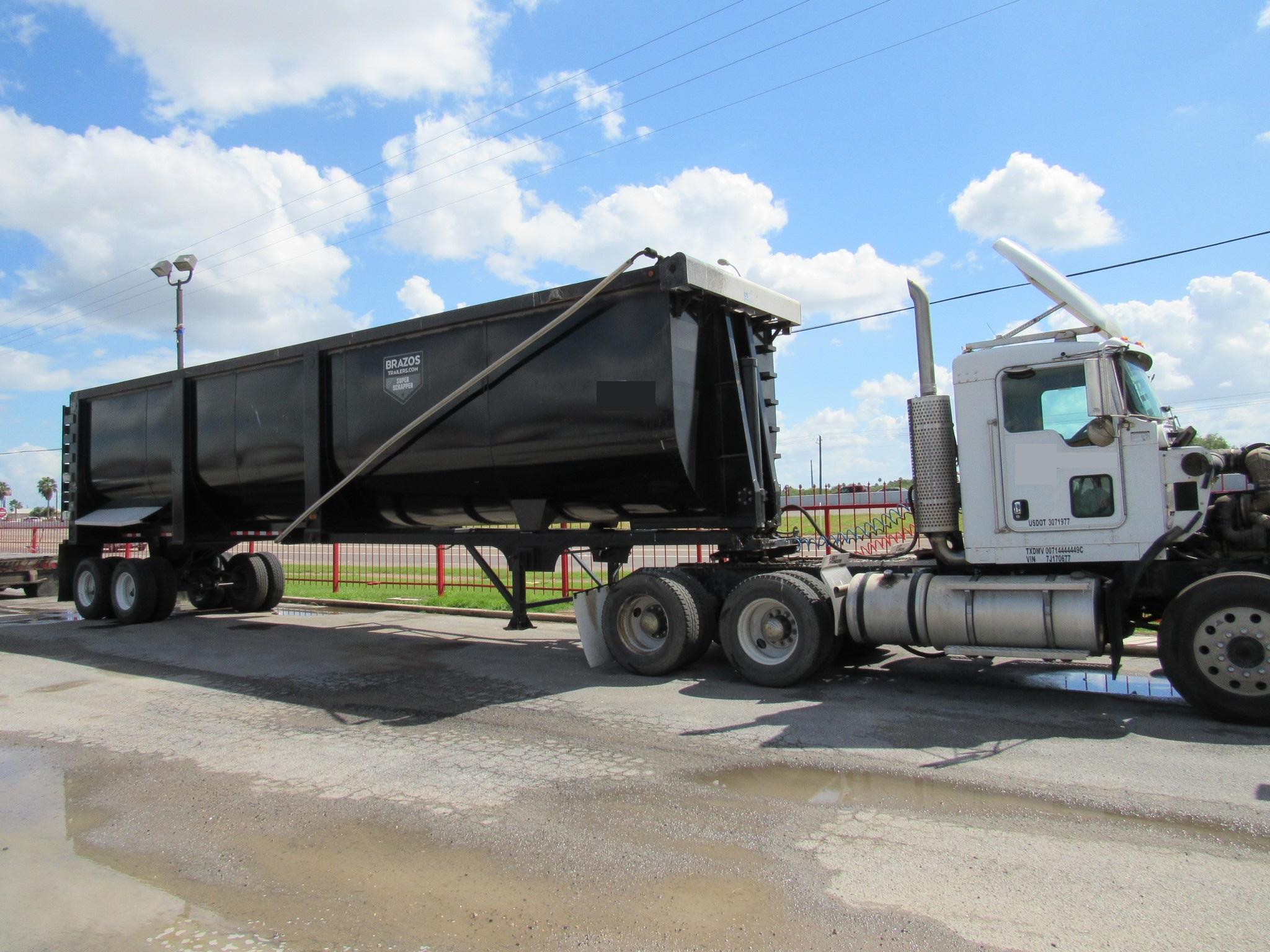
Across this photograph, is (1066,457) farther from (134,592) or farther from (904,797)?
(134,592)

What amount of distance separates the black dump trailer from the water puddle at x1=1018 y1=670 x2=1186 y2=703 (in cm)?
257

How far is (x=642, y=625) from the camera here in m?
8.38

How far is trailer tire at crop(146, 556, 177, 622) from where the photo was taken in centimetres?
1309

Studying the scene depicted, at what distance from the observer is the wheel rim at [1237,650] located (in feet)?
19.0

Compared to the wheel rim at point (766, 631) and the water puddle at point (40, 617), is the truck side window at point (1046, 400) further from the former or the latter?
the water puddle at point (40, 617)

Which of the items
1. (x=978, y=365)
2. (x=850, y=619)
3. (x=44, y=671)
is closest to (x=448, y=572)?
(x=44, y=671)

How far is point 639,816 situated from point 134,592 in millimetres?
11183

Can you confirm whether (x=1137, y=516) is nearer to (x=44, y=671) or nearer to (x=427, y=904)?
(x=427, y=904)

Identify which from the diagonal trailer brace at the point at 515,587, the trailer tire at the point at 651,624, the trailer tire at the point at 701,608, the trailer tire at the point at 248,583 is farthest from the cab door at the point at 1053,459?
the trailer tire at the point at 248,583

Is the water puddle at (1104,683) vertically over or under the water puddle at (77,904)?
over

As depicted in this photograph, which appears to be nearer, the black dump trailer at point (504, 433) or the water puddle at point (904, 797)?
the water puddle at point (904, 797)

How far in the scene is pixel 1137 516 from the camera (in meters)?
6.45

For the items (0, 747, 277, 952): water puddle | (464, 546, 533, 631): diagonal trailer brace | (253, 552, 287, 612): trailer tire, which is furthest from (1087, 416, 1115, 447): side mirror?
(253, 552, 287, 612): trailer tire

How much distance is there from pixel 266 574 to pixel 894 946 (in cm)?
1315
